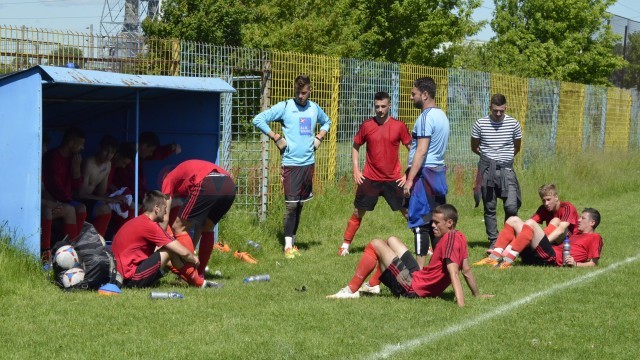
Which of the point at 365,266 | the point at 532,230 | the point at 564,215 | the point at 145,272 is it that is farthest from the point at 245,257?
the point at 564,215

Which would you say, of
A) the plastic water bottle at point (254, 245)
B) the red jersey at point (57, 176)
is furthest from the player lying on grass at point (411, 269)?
the red jersey at point (57, 176)

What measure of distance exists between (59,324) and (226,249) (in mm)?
4165

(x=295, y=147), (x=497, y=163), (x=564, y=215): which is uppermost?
(x=295, y=147)

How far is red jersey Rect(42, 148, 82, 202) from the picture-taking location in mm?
10805

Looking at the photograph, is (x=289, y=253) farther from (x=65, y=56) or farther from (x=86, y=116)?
(x=65, y=56)

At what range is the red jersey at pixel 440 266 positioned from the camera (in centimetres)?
877

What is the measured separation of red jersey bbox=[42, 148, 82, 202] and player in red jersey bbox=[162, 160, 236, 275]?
4.62 ft

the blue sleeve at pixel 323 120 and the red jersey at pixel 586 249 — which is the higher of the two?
the blue sleeve at pixel 323 120

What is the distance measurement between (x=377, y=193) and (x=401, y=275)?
370cm

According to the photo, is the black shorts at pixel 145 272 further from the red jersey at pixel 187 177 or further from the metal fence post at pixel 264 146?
the metal fence post at pixel 264 146

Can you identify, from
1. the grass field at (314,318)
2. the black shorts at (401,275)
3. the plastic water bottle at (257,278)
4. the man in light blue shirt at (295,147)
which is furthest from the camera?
the man in light blue shirt at (295,147)

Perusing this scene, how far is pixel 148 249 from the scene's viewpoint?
972cm

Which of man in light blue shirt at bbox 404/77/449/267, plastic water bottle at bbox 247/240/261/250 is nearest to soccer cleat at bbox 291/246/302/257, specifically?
plastic water bottle at bbox 247/240/261/250

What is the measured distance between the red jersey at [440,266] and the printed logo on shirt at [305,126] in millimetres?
3782
